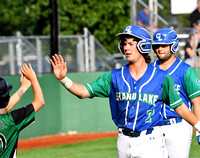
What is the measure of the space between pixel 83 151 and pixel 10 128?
7.59 meters

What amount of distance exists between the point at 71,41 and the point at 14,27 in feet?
61.3

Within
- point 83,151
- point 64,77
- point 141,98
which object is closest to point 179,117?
point 141,98

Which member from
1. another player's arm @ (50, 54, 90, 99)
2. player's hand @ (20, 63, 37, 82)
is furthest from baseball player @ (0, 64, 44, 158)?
another player's arm @ (50, 54, 90, 99)

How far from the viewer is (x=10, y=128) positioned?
181 inches

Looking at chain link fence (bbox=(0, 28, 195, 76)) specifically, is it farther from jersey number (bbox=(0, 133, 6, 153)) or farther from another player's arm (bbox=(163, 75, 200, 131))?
jersey number (bbox=(0, 133, 6, 153))

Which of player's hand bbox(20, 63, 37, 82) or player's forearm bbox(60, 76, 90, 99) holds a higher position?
player's hand bbox(20, 63, 37, 82)

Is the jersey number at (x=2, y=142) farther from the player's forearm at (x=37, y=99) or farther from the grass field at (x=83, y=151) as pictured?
the grass field at (x=83, y=151)

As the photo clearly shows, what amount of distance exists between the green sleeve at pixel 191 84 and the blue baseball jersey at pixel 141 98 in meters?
1.10

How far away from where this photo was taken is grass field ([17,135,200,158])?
11.1 m

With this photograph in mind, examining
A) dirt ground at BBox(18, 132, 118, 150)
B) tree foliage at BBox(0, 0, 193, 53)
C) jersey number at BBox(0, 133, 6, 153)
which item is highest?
tree foliage at BBox(0, 0, 193, 53)

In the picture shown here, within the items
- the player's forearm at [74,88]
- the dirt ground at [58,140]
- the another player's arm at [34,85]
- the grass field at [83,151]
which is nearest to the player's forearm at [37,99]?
the another player's arm at [34,85]

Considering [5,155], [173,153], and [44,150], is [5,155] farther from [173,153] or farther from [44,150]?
[44,150]

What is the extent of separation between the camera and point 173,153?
6.58 meters

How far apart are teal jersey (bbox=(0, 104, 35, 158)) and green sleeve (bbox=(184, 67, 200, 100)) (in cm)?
263
